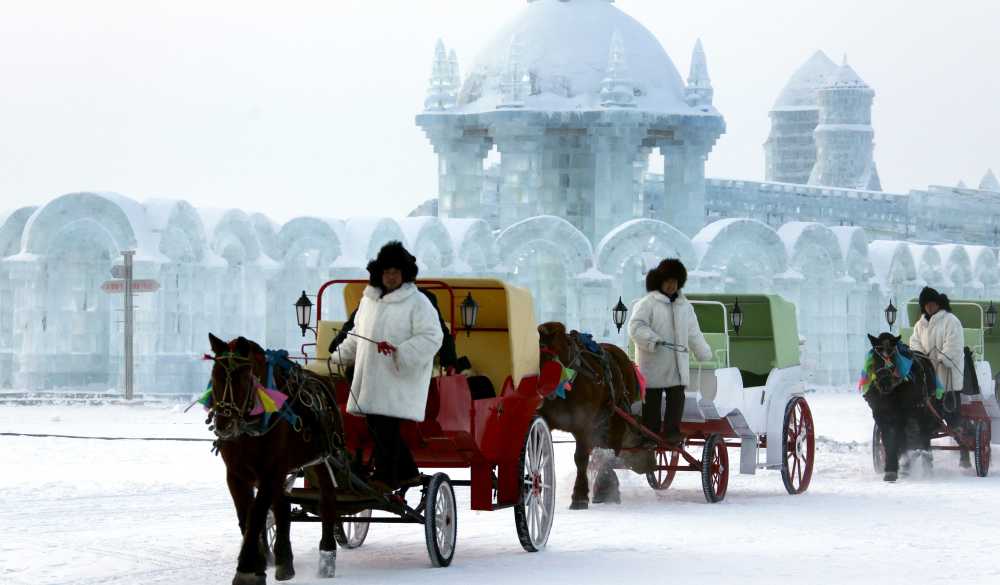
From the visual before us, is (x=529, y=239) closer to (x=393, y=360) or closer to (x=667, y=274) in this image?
(x=667, y=274)

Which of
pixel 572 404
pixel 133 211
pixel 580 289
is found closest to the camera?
pixel 572 404

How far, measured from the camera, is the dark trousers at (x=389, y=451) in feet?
33.6

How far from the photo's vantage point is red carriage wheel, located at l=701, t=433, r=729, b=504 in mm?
14391

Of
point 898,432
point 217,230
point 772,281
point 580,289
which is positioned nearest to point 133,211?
point 217,230

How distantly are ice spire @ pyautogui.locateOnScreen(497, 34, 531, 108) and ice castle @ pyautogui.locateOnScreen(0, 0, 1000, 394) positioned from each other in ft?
0.23

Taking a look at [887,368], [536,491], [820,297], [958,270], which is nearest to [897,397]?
[887,368]

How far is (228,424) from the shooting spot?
9305 mm

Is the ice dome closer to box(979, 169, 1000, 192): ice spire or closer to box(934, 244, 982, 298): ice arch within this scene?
box(934, 244, 982, 298): ice arch

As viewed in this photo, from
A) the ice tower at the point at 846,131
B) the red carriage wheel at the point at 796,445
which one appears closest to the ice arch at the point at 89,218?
the red carriage wheel at the point at 796,445

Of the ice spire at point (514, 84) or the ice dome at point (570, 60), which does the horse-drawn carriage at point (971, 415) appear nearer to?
the ice spire at point (514, 84)

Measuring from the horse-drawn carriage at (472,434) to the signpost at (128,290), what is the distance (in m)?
18.1

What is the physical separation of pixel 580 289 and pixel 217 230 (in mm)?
9572

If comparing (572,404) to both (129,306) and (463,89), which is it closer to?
(129,306)

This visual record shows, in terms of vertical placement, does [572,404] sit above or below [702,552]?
above
